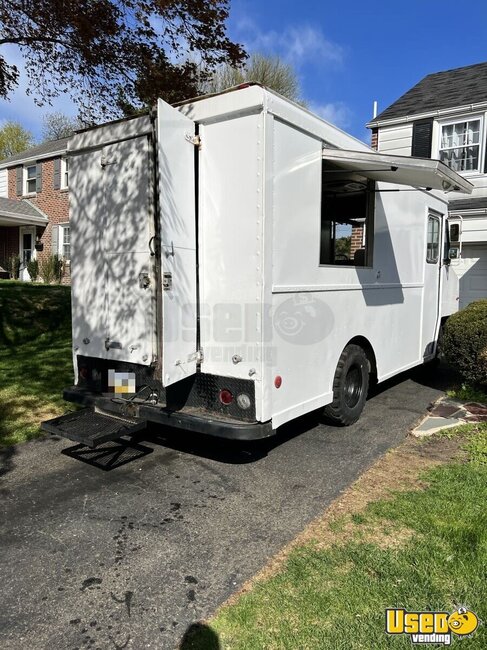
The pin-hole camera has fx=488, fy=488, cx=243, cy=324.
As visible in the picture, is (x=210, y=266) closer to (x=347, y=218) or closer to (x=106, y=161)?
(x=106, y=161)

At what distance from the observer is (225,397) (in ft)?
13.1

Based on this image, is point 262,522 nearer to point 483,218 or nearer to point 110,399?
point 110,399

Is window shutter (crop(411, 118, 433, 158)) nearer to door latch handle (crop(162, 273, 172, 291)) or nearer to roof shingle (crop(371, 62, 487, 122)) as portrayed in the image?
roof shingle (crop(371, 62, 487, 122))

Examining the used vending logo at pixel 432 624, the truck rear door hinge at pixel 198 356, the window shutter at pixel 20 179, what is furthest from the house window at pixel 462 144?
the window shutter at pixel 20 179

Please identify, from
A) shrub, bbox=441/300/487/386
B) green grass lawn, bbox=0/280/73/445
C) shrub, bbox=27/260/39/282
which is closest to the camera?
green grass lawn, bbox=0/280/73/445

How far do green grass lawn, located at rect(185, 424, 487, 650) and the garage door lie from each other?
856cm

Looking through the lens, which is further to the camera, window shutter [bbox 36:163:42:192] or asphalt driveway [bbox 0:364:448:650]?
window shutter [bbox 36:163:42:192]

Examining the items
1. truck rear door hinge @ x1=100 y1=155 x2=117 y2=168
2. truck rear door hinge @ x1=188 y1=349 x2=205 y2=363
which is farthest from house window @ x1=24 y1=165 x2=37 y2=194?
truck rear door hinge @ x1=188 y1=349 x2=205 y2=363

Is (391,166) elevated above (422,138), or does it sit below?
below

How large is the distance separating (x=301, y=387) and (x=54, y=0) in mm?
Result: 6526

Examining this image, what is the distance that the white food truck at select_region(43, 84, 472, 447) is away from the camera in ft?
12.3

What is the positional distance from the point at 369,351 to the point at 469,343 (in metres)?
1.49

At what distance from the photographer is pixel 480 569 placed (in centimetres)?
279

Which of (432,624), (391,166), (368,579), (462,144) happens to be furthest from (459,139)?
(432,624)
